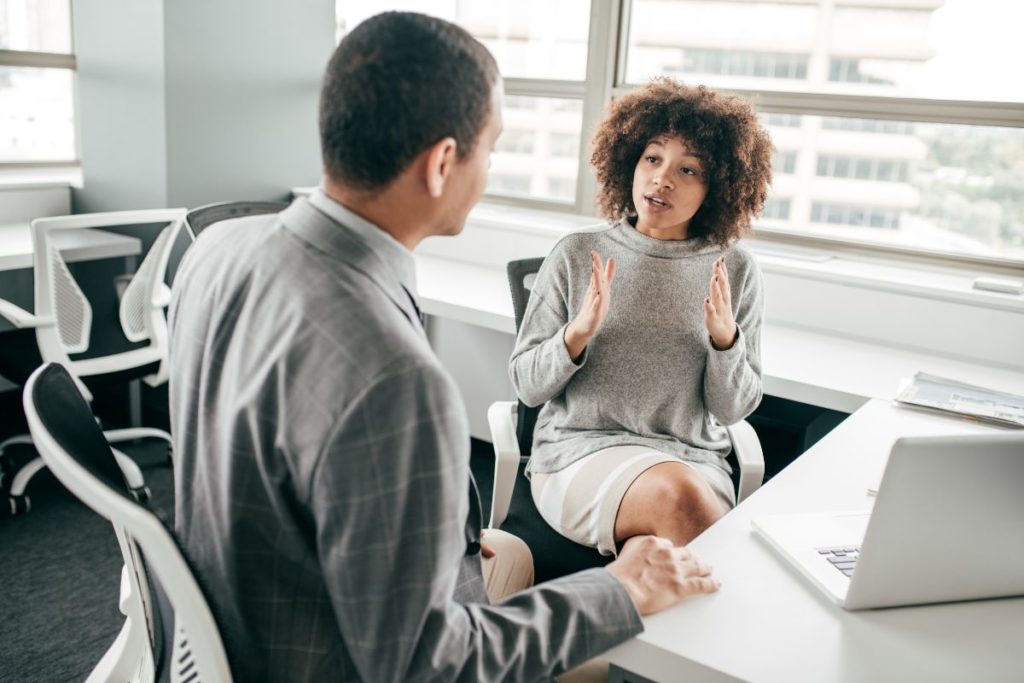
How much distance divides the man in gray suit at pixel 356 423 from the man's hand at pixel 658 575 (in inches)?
0.6

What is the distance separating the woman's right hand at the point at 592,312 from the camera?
1660mm

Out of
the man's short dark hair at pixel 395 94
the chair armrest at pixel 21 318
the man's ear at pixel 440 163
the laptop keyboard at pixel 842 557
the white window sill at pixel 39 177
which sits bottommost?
the chair armrest at pixel 21 318

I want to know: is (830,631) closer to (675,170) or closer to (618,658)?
(618,658)

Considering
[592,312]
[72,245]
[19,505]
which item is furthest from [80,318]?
[592,312]

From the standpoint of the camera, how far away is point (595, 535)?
62.4 inches

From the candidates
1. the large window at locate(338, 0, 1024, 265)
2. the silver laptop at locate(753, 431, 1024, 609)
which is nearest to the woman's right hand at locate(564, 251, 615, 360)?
the silver laptop at locate(753, 431, 1024, 609)

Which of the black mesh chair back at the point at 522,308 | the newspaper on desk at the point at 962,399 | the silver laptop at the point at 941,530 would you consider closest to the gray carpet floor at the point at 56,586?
the black mesh chair back at the point at 522,308

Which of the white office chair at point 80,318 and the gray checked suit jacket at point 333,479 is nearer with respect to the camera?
the gray checked suit jacket at point 333,479

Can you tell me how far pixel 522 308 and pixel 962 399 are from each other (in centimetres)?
95

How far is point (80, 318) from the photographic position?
264cm

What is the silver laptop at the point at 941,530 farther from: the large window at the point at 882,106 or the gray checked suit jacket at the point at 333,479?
the large window at the point at 882,106

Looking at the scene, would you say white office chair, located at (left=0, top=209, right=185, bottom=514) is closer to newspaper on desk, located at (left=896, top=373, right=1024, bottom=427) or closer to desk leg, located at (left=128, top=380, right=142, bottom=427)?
desk leg, located at (left=128, top=380, right=142, bottom=427)

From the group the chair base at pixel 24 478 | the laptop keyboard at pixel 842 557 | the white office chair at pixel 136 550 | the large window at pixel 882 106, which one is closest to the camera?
the white office chair at pixel 136 550

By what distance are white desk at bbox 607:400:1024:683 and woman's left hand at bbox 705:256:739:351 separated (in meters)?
0.53
